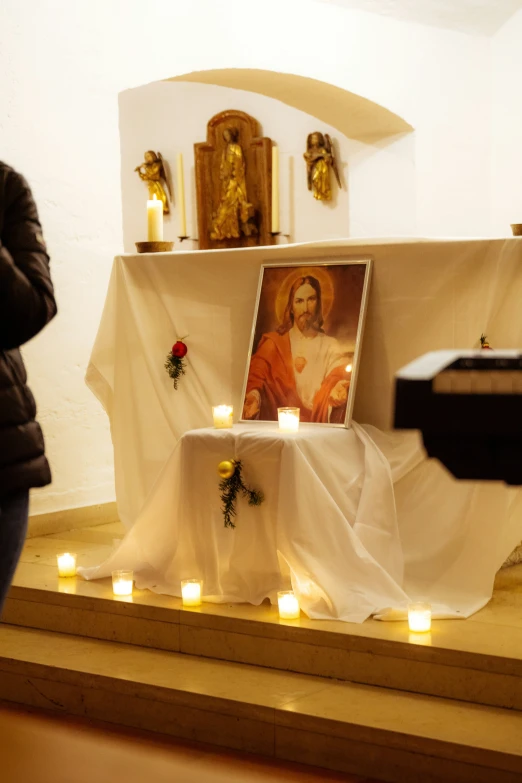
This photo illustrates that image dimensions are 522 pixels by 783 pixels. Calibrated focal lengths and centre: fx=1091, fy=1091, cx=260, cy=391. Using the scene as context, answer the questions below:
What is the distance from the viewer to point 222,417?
3.59 m

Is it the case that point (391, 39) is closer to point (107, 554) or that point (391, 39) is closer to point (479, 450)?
point (107, 554)

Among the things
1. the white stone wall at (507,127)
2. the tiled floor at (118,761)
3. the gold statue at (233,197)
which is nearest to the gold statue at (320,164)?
the gold statue at (233,197)

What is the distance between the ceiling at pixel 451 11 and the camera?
5.79m

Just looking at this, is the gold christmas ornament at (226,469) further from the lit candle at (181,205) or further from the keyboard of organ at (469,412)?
the lit candle at (181,205)

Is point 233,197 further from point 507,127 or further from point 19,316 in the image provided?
point 19,316

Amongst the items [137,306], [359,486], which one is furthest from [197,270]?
[359,486]

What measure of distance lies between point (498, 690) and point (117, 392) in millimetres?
1852

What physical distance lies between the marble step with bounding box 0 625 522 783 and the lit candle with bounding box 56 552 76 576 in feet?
1.09

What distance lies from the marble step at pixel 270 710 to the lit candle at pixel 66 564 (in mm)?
331

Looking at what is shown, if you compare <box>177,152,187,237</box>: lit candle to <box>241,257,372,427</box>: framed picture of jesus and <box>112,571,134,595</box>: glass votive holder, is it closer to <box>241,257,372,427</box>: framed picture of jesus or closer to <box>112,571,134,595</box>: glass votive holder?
<box>241,257,372,427</box>: framed picture of jesus

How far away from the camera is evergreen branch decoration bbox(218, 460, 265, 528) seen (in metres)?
3.32

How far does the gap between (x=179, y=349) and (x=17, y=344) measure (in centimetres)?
209

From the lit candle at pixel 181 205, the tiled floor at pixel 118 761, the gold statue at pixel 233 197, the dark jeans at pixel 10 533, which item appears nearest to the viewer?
the dark jeans at pixel 10 533

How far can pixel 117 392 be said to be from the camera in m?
4.04
